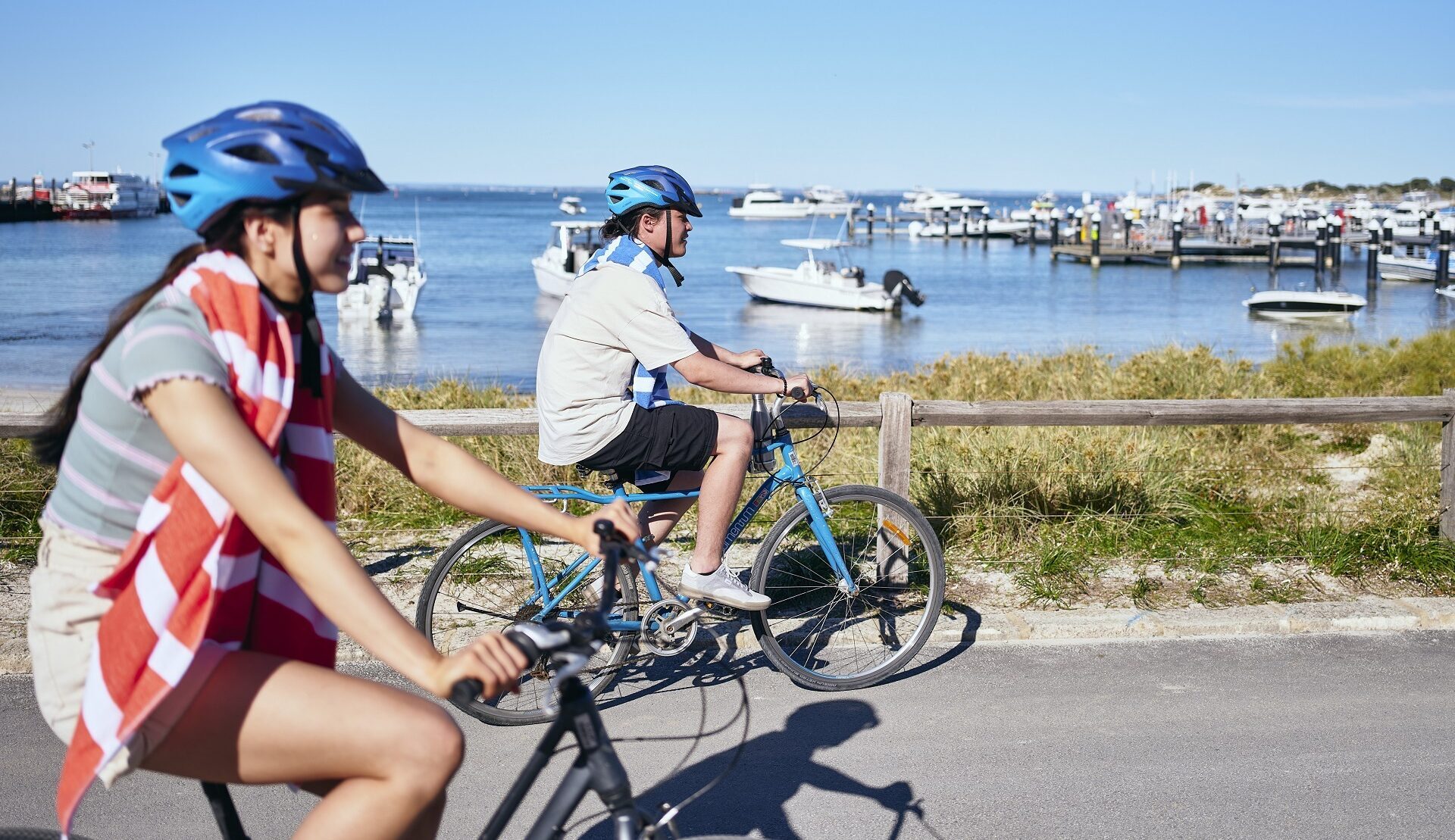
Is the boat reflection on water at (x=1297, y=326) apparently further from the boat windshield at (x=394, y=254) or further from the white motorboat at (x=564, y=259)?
the boat windshield at (x=394, y=254)

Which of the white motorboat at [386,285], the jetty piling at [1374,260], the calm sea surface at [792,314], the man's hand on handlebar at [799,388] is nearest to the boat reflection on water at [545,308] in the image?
the calm sea surface at [792,314]

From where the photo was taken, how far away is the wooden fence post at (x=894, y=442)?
6.11 metres

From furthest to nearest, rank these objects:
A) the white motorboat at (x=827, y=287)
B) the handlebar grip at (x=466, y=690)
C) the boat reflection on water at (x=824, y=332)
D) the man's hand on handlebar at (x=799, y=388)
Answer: the white motorboat at (x=827, y=287)
the boat reflection on water at (x=824, y=332)
the man's hand on handlebar at (x=799, y=388)
the handlebar grip at (x=466, y=690)

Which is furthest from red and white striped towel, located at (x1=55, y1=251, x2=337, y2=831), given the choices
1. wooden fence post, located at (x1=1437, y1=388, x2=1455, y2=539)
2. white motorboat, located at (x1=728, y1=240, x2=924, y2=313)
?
white motorboat, located at (x1=728, y1=240, x2=924, y2=313)

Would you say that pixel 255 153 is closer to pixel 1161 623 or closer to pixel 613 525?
pixel 613 525

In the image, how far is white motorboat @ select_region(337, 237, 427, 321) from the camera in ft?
122

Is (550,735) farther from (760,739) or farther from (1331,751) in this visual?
(1331,751)

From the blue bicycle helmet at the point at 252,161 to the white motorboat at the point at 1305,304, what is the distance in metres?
42.2

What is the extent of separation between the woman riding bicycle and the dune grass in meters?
4.71

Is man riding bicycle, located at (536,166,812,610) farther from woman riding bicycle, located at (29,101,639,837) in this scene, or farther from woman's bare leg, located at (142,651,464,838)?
woman's bare leg, located at (142,651,464,838)

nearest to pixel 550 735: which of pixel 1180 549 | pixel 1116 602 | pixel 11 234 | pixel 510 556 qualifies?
pixel 510 556

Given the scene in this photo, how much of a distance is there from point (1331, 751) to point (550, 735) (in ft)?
11.8

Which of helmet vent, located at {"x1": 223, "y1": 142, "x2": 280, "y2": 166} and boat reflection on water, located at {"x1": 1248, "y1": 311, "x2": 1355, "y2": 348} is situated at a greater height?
helmet vent, located at {"x1": 223, "y1": 142, "x2": 280, "y2": 166}

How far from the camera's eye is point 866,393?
1282 cm
